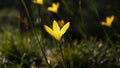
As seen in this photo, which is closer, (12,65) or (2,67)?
(2,67)

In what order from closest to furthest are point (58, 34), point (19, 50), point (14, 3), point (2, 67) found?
1. point (58, 34)
2. point (2, 67)
3. point (19, 50)
4. point (14, 3)

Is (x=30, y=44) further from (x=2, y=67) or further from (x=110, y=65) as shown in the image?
(x=110, y=65)

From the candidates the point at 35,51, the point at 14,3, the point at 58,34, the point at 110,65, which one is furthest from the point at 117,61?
the point at 14,3

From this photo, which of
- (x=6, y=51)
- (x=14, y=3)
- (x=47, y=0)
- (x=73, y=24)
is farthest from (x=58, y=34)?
(x=14, y=3)

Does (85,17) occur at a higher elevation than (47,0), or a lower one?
lower

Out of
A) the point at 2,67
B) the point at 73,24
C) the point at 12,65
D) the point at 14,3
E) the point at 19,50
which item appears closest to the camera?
the point at 2,67

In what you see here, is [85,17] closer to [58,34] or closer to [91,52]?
[91,52]

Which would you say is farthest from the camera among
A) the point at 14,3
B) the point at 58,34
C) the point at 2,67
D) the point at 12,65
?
the point at 14,3

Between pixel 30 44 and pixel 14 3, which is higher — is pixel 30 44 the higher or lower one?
the lower one

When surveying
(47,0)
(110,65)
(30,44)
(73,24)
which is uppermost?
(47,0)
